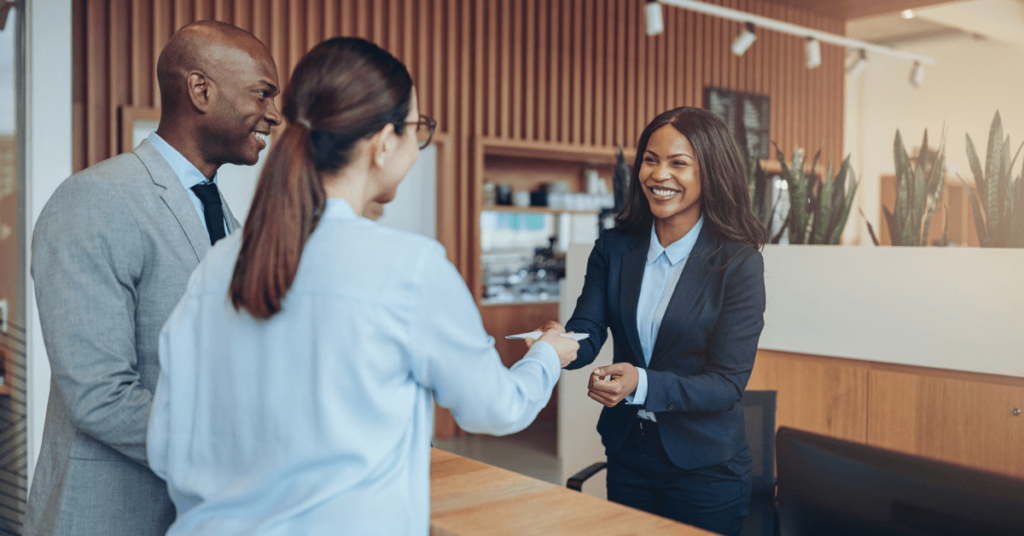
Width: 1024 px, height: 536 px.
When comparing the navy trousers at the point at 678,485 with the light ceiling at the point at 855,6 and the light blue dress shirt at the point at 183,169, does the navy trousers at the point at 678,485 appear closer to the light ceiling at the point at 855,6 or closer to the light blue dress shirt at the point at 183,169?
the light blue dress shirt at the point at 183,169

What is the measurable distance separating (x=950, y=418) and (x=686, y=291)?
114 cm

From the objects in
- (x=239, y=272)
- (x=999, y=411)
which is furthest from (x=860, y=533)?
(x=999, y=411)

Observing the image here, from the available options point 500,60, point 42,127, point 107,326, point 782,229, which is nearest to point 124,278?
point 107,326

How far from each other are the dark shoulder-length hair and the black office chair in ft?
A: 1.87

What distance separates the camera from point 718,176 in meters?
1.76

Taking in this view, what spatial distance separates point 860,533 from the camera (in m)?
1.03

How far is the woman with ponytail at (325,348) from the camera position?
924 mm

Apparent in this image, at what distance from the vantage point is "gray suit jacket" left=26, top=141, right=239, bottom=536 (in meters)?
1.17

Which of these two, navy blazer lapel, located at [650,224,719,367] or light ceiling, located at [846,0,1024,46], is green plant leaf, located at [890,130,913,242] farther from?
light ceiling, located at [846,0,1024,46]

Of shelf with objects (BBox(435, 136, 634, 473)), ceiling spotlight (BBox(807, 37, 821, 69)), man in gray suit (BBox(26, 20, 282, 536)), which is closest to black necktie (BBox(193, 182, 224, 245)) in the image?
man in gray suit (BBox(26, 20, 282, 536))

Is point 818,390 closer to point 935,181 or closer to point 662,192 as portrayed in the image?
point 935,181

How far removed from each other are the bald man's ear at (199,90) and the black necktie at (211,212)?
0.15 meters

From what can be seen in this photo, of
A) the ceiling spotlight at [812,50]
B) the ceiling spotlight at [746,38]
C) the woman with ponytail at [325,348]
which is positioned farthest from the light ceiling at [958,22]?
the woman with ponytail at [325,348]

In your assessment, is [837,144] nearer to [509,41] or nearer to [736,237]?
[509,41]
